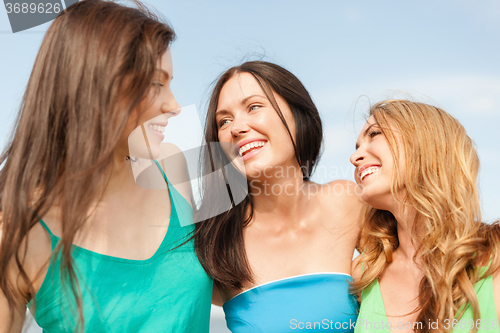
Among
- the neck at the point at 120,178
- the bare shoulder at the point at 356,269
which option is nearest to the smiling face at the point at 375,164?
the bare shoulder at the point at 356,269

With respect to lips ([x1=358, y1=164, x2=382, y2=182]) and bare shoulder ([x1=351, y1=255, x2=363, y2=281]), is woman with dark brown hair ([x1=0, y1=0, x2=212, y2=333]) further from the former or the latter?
lips ([x1=358, y1=164, x2=382, y2=182])

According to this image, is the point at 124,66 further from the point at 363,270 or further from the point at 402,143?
the point at 363,270

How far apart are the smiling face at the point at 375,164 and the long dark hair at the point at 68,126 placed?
1.61 metres

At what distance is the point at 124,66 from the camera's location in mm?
1996

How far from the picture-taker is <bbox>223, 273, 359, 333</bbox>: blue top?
278 centimetres

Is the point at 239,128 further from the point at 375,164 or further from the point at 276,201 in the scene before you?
the point at 375,164

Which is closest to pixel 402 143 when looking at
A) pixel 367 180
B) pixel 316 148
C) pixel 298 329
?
pixel 367 180

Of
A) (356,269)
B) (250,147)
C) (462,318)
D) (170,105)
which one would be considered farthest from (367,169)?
(170,105)

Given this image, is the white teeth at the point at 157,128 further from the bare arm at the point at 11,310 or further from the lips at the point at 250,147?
the bare arm at the point at 11,310

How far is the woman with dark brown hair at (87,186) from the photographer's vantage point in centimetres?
195

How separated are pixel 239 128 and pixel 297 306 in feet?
4.70

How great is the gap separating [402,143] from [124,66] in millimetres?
1823

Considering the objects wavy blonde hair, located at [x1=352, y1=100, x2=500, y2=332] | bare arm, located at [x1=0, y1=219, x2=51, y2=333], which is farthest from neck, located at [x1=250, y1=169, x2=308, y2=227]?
bare arm, located at [x1=0, y1=219, x2=51, y2=333]

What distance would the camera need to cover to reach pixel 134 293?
2279mm
